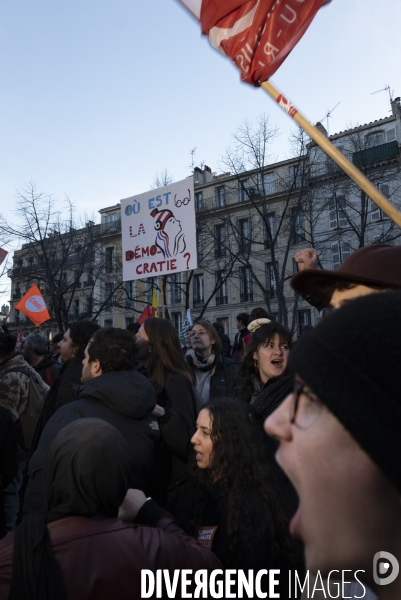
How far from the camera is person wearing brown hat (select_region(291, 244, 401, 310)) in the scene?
170 cm

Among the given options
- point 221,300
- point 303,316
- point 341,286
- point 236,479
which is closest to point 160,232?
point 236,479

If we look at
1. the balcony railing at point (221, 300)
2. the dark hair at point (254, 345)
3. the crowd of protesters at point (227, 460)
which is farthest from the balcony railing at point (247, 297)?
the dark hair at point (254, 345)

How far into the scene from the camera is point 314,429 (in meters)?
0.79

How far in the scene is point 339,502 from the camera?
28.6 inches

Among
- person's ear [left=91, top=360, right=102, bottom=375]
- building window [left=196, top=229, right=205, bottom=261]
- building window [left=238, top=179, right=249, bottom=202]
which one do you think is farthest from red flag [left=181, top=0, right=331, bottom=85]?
building window [left=196, top=229, right=205, bottom=261]

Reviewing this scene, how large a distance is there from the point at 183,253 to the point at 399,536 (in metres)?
5.74

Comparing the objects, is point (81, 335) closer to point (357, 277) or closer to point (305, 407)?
point (357, 277)

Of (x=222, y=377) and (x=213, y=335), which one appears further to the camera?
(x=213, y=335)

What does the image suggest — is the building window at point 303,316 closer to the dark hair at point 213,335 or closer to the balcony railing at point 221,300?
the balcony railing at point 221,300

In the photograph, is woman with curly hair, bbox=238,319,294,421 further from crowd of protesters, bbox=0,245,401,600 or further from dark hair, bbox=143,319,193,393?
dark hair, bbox=143,319,193,393

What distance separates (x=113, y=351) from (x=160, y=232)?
3.81m

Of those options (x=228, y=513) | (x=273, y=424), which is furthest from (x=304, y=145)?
(x=273, y=424)

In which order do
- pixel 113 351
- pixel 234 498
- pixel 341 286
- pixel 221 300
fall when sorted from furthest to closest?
1. pixel 221 300
2. pixel 113 351
3. pixel 234 498
4. pixel 341 286

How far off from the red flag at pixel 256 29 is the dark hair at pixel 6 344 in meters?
2.84
